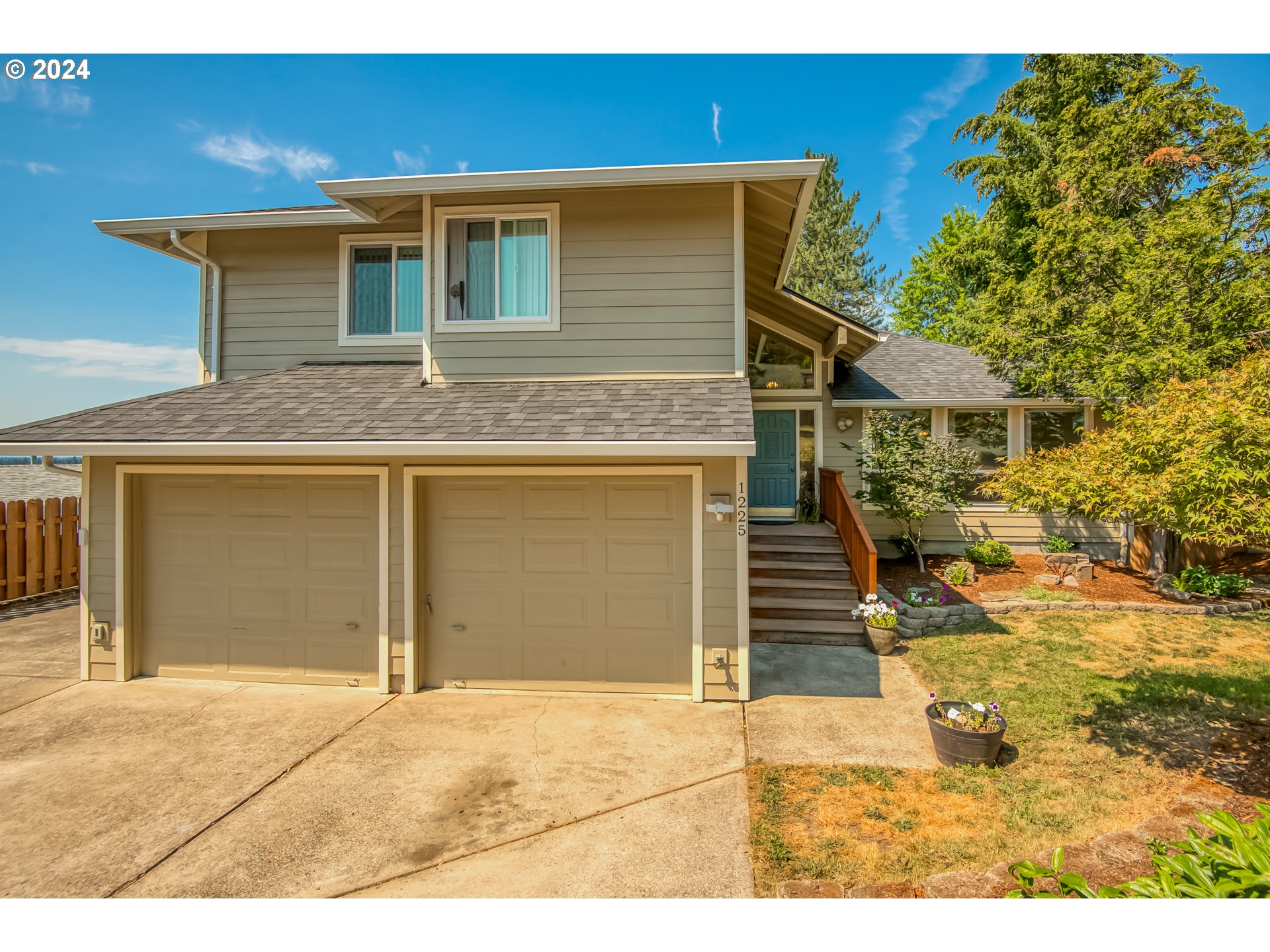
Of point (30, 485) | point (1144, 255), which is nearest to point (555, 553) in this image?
point (1144, 255)

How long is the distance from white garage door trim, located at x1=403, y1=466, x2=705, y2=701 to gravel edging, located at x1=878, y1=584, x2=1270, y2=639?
3.53m

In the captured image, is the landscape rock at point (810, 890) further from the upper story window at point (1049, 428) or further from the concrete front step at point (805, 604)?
the upper story window at point (1049, 428)

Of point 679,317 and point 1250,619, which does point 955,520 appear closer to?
point 1250,619

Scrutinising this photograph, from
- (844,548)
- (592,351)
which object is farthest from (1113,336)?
(592,351)

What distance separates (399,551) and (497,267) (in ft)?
11.4

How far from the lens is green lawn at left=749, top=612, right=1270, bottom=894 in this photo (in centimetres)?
366

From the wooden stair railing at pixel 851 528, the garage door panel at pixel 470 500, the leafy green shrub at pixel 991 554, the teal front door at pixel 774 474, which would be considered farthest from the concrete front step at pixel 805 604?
the leafy green shrub at pixel 991 554

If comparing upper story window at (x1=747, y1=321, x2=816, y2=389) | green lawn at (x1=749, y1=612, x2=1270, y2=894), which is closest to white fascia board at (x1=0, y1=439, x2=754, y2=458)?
green lawn at (x1=749, y1=612, x2=1270, y2=894)

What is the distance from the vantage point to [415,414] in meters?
6.29

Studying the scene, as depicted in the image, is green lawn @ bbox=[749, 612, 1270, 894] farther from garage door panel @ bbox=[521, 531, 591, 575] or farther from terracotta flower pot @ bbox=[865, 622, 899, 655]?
garage door panel @ bbox=[521, 531, 591, 575]

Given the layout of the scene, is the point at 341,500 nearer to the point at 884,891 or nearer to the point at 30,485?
the point at 884,891

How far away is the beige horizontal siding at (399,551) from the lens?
6.02m

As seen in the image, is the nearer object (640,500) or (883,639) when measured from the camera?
(640,500)

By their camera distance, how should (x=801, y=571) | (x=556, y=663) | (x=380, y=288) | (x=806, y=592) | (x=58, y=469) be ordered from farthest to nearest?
(x=801, y=571)
(x=380, y=288)
(x=806, y=592)
(x=58, y=469)
(x=556, y=663)
